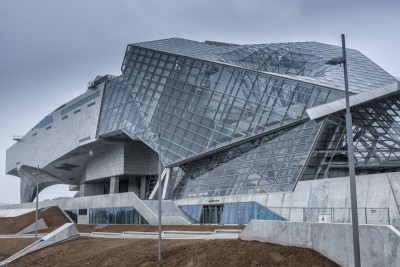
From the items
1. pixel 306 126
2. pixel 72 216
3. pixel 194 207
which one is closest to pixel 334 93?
pixel 306 126

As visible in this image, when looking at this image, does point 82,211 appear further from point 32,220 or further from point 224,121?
point 224,121

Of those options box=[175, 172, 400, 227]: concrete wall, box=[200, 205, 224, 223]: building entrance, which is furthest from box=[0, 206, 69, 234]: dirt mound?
box=[175, 172, 400, 227]: concrete wall

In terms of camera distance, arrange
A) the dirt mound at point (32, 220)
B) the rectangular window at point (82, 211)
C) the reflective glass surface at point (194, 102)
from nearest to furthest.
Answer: the reflective glass surface at point (194, 102), the dirt mound at point (32, 220), the rectangular window at point (82, 211)

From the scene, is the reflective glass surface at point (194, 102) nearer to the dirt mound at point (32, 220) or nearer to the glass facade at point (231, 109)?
the glass facade at point (231, 109)

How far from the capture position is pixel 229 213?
1704 inches

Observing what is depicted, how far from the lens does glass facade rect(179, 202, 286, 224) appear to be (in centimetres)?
3850

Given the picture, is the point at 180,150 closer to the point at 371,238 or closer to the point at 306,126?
the point at 306,126

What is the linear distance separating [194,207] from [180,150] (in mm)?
9239

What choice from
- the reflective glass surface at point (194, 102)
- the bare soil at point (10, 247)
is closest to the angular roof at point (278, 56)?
the reflective glass surface at point (194, 102)

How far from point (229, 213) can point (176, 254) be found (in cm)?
2028

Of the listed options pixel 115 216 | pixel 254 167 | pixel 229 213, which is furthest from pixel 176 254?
pixel 115 216

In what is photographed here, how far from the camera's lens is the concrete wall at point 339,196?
1051 inches

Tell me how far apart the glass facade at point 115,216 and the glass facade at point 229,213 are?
240 inches

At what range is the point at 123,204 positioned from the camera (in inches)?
2219
